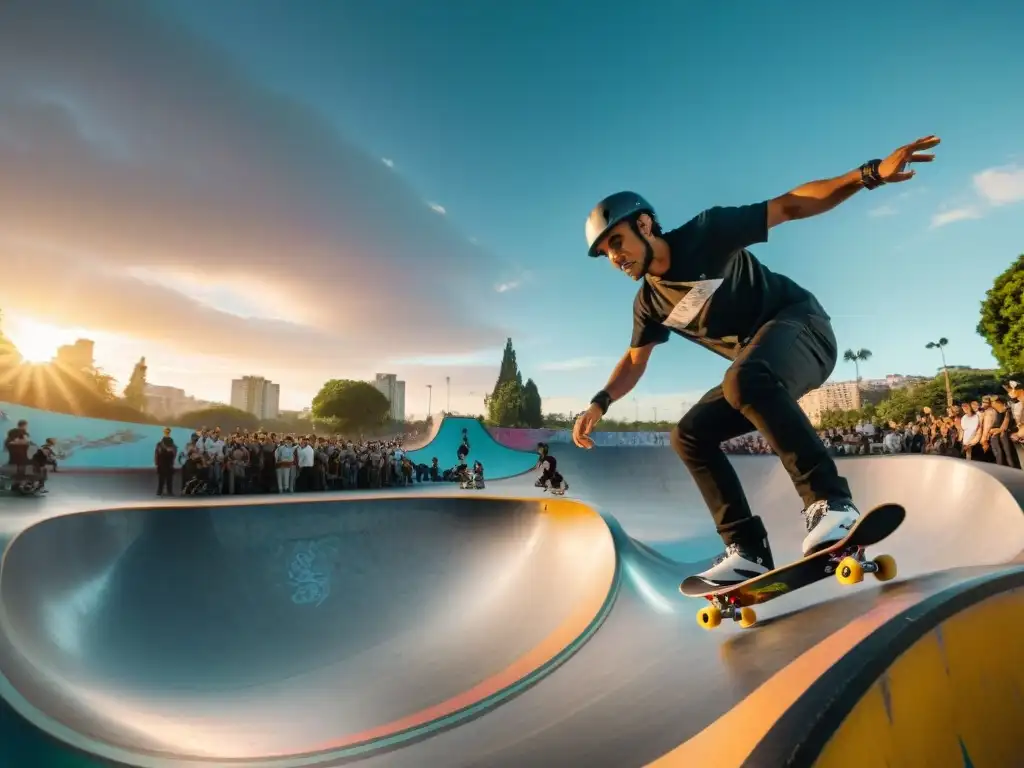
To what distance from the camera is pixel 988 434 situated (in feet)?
32.1

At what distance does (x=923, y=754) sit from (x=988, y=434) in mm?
11008

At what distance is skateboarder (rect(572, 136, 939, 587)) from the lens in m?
2.69

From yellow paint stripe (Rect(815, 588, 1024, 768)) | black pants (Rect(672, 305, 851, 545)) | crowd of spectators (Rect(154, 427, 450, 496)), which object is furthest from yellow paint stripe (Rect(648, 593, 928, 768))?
crowd of spectators (Rect(154, 427, 450, 496))

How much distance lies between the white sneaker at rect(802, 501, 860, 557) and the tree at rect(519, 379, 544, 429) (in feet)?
227

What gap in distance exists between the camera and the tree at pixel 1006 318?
2970 centimetres

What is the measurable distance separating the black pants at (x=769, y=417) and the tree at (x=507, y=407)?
66.8 m

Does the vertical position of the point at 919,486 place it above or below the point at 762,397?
below

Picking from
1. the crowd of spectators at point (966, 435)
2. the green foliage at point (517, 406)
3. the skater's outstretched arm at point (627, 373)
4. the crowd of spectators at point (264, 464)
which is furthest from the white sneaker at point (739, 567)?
the green foliage at point (517, 406)

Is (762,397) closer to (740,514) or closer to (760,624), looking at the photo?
(740,514)

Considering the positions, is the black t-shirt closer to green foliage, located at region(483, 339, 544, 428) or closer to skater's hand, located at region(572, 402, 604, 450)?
skater's hand, located at region(572, 402, 604, 450)

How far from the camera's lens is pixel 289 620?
19.5 feet

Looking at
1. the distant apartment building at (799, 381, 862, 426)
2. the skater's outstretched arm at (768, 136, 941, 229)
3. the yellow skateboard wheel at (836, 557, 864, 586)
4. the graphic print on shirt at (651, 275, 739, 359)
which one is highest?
the distant apartment building at (799, 381, 862, 426)

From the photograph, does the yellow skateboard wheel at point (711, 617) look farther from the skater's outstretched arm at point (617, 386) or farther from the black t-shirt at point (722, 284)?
A: the black t-shirt at point (722, 284)

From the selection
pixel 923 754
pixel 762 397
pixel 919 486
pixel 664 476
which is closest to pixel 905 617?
pixel 923 754
